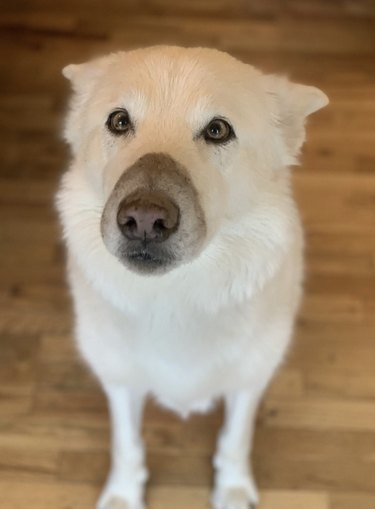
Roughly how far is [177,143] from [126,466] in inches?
35.3

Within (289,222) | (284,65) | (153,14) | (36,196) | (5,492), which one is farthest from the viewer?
(153,14)

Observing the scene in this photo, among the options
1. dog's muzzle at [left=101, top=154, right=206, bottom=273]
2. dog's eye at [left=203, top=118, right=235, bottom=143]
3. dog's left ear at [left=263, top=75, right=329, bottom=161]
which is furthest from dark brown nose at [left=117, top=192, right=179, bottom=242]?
dog's left ear at [left=263, top=75, right=329, bottom=161]

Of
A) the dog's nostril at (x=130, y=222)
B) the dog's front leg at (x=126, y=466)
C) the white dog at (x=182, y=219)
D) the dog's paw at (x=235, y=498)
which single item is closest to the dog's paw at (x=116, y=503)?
the dog's front leg at (x=126, y=466)

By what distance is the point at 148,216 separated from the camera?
114cm

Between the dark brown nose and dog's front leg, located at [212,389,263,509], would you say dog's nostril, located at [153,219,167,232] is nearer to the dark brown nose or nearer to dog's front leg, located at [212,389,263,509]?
the dark brown nose

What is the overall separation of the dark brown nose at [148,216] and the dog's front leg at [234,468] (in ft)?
2.33

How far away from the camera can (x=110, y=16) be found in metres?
3.00

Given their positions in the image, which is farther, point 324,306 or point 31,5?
point 31,5

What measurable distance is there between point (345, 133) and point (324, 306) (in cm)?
73

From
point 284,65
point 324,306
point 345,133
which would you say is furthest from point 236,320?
point 284,65

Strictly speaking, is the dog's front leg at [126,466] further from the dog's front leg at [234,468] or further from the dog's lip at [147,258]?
the dog's lip at [147,258]

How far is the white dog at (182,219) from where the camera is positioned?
3.94 ft

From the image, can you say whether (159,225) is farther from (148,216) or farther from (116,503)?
(116,503)

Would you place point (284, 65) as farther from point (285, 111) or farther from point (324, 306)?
point (285, 111)
